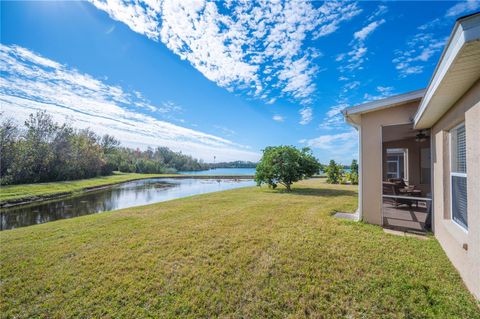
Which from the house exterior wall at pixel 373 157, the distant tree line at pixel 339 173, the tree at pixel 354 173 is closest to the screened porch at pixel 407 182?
the house exterior wall at pixel 373 157

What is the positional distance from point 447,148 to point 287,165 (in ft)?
26.7

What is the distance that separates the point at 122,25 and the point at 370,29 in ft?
31.5

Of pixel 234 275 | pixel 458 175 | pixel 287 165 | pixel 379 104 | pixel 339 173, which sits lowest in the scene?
pixel 234 275

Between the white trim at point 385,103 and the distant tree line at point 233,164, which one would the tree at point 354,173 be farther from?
the distant tree line at point 233,164

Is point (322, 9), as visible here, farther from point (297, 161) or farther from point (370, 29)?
point (297, 161)

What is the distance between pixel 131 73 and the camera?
38.1 feet

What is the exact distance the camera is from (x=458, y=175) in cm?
286

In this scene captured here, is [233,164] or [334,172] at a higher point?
[233,164]

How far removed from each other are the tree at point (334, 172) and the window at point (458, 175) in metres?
13.7

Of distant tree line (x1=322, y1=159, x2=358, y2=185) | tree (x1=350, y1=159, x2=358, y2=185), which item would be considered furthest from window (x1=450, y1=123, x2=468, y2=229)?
distant tree line (x1=322, y1=159, x2=358, y2=185)

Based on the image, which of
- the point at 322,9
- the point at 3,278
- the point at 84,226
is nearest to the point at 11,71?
the point at 84,226

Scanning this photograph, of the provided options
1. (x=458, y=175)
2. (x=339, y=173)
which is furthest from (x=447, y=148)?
(x=339, y=173)

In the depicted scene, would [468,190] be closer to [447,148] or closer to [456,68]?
[447,148]

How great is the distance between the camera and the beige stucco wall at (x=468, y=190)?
2.09m
